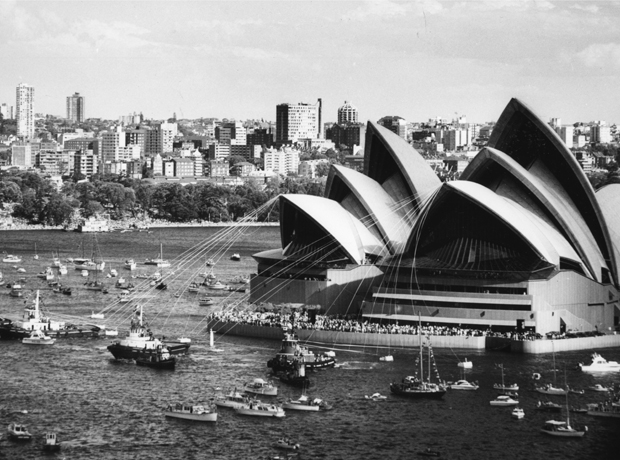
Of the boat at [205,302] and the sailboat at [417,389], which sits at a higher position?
the boat at [205,302]

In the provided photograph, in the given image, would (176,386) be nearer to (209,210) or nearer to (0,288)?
(0,288)

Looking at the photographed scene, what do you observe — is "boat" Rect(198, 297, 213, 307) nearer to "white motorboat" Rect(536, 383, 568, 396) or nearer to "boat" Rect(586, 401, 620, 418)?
"white motorboat" Rect(536, 383, 568, 396)

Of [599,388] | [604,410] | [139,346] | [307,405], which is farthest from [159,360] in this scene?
[604,410]

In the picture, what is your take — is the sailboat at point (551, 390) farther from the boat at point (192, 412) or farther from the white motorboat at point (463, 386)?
the boat at point (192, 412)

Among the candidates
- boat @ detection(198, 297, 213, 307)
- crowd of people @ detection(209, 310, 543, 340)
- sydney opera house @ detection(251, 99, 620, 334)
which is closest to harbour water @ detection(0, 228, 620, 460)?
crowd of people @ detection(209, 310, 543, 340)

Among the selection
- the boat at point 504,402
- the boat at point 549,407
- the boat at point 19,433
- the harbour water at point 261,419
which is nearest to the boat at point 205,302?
the harbour water at point 261,419

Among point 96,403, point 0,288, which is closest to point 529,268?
point 96,403
